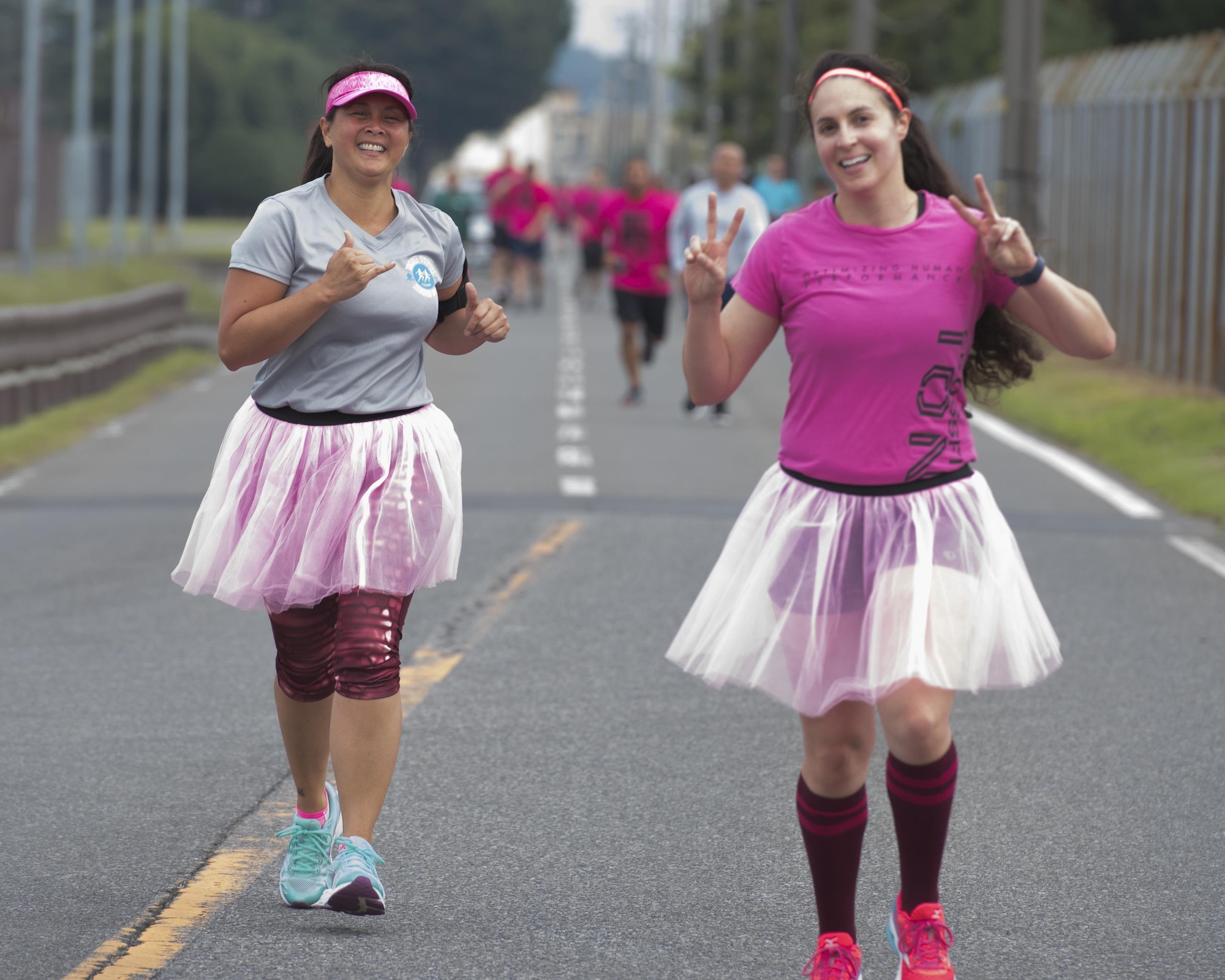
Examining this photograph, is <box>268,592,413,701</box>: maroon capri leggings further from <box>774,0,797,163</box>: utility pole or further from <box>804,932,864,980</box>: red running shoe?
<box>774,0,797,163</box>: utility pole

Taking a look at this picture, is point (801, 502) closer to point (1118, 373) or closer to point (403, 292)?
point (403, 292)

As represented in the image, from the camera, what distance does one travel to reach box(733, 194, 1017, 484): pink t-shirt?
4.30 m

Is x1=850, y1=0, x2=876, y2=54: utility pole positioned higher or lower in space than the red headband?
higher

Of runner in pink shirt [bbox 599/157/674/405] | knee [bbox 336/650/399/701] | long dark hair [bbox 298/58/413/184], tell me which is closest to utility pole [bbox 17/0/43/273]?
runner in pink shirt [bbox 599/157/674/405]

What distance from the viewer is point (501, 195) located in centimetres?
3153

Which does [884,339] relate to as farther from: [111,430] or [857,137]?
[111,430]

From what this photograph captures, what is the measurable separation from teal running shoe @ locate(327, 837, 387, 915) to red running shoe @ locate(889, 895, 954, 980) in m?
1.19

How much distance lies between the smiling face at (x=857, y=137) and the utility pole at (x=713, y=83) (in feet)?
182

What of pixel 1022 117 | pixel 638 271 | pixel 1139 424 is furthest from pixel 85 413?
pixel 1022 117

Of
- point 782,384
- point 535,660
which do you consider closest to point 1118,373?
point 782,384

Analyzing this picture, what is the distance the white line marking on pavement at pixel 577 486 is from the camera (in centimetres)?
1245

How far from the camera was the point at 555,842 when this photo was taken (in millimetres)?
5504

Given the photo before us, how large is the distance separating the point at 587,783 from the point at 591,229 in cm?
2645

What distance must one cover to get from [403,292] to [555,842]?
1.50m
